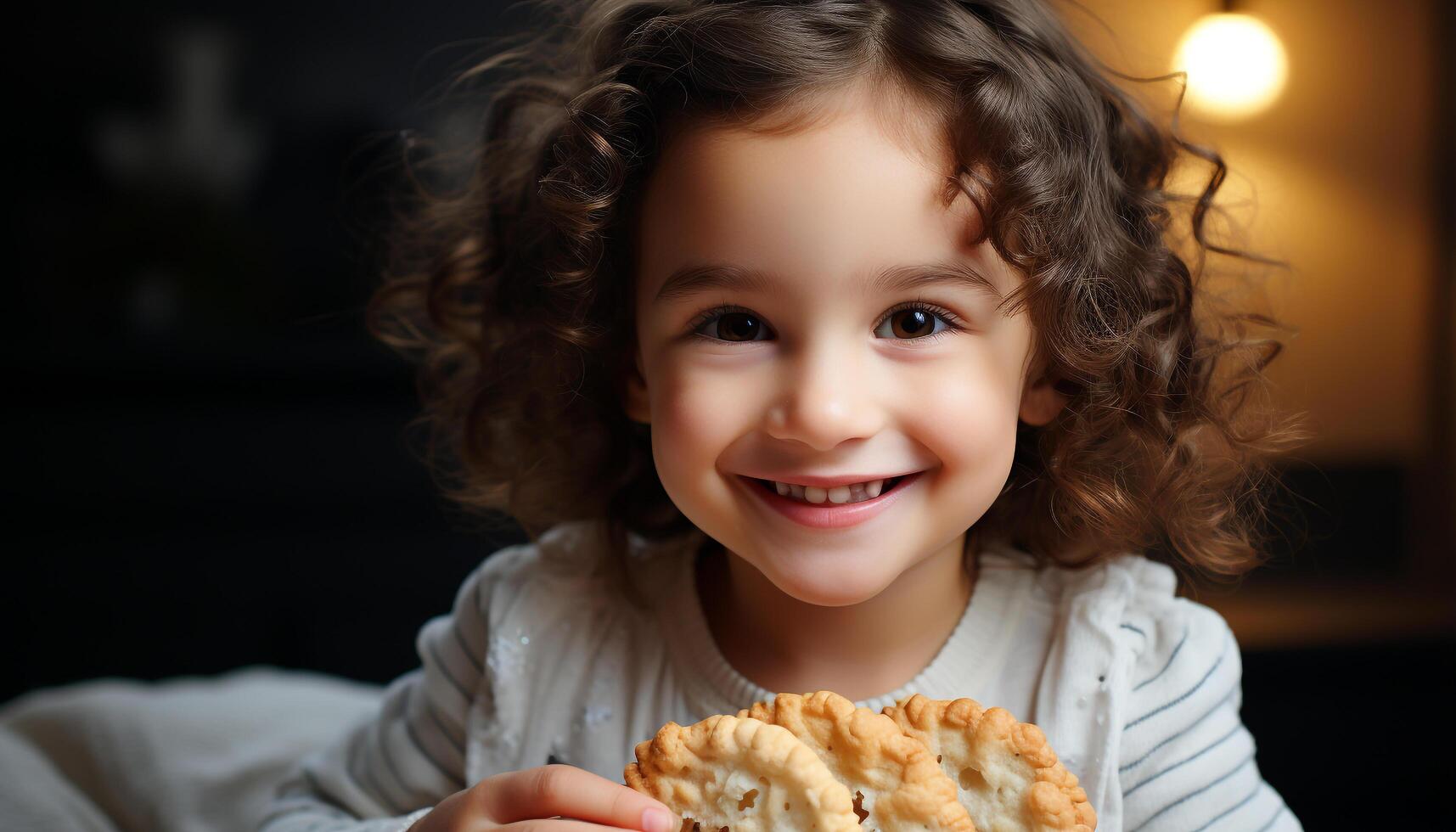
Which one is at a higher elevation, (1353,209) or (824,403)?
(824,403)

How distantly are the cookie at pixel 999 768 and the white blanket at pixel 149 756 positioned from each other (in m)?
0.85

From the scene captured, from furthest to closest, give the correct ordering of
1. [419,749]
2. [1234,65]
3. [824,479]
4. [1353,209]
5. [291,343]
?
[291,343] < [1353,209] < [1234,65] < [419,749] < [824,479]

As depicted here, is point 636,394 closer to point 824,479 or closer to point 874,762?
point 824,479

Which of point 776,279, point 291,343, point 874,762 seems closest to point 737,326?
point 776,279

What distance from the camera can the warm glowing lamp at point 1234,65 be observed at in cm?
171

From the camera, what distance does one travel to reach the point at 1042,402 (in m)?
0.87

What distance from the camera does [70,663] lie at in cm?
200

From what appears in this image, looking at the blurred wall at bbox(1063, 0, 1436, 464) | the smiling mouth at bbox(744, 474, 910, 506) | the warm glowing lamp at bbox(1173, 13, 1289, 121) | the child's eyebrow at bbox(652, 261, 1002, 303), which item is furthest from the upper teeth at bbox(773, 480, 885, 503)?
the blurred wall at bbox(1063, 0, 1436, 464)

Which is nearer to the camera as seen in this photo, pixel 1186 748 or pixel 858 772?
pixel 858 772

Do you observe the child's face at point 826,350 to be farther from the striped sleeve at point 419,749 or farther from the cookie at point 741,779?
the striped sleeve at point 419,749

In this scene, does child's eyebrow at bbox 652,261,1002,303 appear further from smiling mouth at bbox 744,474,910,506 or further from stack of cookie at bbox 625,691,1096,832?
stack of cookie at bbox 625,691,1096,832

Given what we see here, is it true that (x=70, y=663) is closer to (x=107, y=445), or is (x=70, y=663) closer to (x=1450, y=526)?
(x=107, y=445)

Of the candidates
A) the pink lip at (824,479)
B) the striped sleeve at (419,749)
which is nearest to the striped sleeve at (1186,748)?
the pink lip at (824,479)

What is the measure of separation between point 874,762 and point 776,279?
27 centimetres
